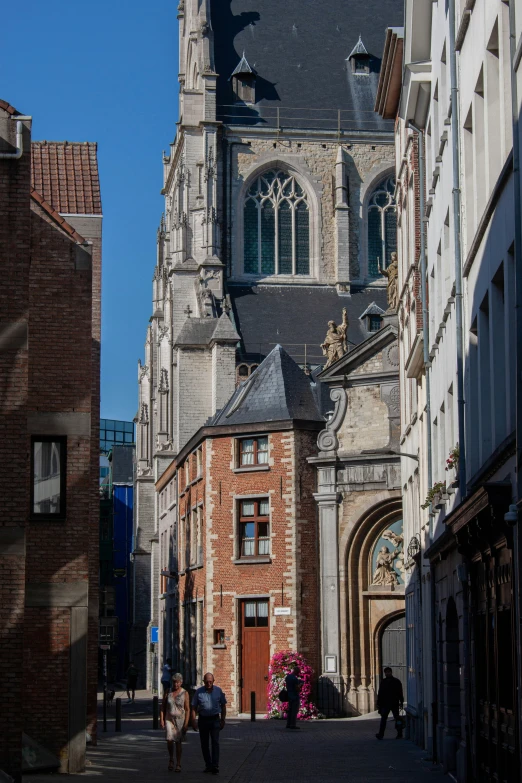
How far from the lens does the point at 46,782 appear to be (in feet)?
53.7

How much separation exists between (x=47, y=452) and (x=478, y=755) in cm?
734

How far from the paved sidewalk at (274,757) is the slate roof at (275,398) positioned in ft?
31.4

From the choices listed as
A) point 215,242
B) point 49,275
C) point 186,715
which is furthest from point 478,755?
point 215,242

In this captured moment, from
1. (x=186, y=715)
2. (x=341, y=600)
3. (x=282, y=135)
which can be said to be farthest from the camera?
(x=282, y=135)

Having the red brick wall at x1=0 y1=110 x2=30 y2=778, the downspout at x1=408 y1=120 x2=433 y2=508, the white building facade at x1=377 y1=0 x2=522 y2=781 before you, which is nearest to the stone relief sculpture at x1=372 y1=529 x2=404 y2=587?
the white building facade at x1=377 y1=0 x2=522 y2=781

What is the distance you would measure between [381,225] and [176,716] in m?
49.8

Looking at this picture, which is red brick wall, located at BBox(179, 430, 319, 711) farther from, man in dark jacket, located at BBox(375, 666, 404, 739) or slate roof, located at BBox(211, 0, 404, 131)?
slate roof, located at BBox(211, 0, 404, 131)

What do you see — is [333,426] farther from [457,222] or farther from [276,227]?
[276,227]

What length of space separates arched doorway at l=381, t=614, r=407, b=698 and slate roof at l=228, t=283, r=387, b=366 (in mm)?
22598

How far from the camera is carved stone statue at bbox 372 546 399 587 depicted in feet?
121

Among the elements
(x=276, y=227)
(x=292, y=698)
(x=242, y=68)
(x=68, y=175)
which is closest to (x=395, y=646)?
(x=292, y=698)

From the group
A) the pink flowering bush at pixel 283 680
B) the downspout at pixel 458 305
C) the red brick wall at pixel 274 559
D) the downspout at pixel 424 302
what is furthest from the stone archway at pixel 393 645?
the downspout at pixel 458 305

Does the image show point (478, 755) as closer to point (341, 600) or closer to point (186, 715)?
point (186, 715)

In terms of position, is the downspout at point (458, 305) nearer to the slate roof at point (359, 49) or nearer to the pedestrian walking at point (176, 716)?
the pedestrian walking at point (176, 716)
